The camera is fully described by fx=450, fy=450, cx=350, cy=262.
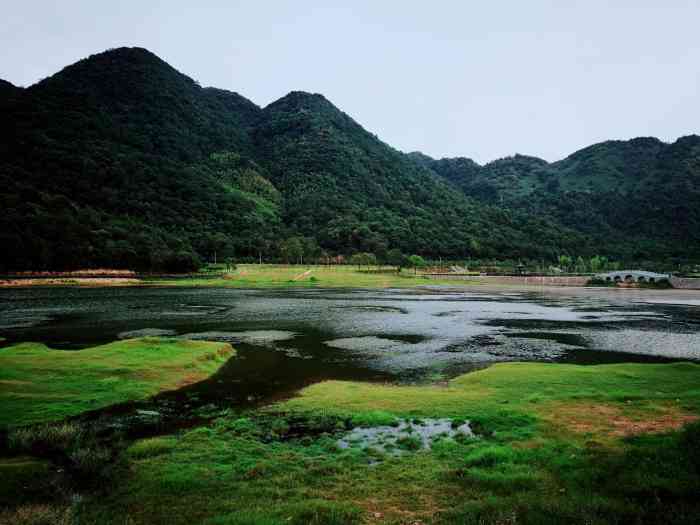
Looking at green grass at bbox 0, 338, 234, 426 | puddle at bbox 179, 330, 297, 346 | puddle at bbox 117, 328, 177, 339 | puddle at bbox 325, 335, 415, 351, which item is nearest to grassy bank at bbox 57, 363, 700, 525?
green grass at bbox 0, 338, 234, 426

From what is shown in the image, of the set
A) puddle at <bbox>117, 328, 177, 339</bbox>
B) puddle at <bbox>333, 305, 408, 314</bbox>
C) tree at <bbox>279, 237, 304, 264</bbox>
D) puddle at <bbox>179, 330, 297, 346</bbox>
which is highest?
tree at <bbox>279, 237, 304, 264</bbox>

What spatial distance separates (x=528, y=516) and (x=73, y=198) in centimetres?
22049

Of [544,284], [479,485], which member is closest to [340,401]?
[479,485]

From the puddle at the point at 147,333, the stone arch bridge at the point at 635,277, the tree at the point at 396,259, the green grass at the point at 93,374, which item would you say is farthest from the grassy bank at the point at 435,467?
the tree at the point at 396,259

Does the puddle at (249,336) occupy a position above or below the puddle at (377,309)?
above

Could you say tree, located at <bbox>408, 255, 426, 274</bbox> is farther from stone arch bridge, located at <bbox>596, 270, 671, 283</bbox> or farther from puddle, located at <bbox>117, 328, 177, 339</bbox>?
puddle, located at <bbox>117, 328, 177, 339</bbox>

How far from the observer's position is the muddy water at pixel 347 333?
86.6ft

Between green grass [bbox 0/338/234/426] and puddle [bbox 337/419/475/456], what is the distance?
1101 centimetres

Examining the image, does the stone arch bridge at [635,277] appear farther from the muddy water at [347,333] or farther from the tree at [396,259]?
the tree at [396,259]

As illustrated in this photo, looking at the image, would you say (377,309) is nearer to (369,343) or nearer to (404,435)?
(369,343)

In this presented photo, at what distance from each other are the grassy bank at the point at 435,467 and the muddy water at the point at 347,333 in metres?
5.38

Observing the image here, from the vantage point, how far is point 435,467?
1263 centimetres

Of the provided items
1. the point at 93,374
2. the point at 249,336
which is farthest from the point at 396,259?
the point at 93,374

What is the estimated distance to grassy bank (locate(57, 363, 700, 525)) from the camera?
377 inches
